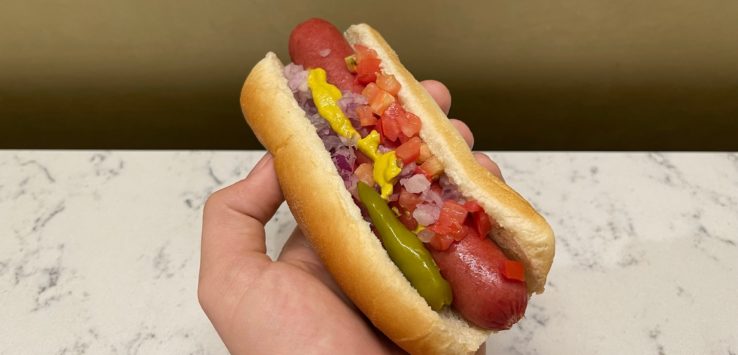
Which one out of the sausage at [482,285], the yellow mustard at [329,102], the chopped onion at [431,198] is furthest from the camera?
the yellow mustard at [329,102]

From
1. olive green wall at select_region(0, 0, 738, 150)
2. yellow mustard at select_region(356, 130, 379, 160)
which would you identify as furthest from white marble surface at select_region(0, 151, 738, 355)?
yellow mustard at select_region(356, 130, 379, 160)

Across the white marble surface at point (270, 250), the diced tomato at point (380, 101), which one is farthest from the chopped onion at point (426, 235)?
the white marble surface at point (270, 250)

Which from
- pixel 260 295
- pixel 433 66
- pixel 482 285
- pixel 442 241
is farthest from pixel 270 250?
pixel 433 66

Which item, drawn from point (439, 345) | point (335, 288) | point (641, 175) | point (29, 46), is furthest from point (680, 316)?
point (29, 46)

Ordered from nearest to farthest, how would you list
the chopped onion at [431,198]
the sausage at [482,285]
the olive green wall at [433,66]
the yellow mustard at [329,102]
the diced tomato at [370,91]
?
the sausage at [482,285], the chopped onion at [431,198], the yellow mustard at [329,102], the diced tomato at [370,91], the olive green wall at [433,66]

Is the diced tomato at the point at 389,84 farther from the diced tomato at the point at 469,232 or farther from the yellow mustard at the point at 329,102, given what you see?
the diced tomato at the point at 469,232

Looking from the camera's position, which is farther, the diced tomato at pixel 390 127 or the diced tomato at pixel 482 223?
the diced tomato at pixel 390 127
